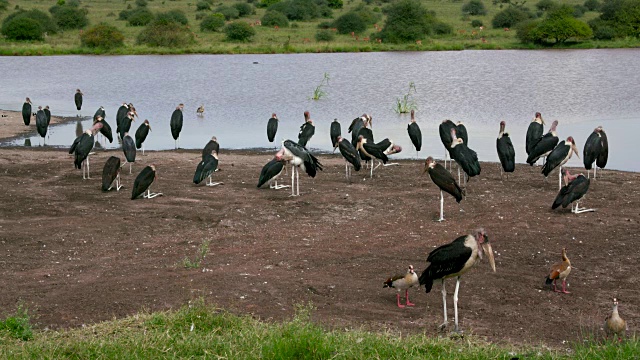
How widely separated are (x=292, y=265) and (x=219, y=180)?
18.2ft

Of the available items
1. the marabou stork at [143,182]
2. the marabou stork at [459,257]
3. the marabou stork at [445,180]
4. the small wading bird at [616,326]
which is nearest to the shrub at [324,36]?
the marabou stork at [143,182]

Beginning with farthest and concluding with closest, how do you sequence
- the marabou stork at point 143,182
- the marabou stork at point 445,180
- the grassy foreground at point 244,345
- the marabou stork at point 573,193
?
the marabou stork at point 143,182
the marabou stork at point 573,193
the marabou stork at point 445,180
the grassy foreground at point 244,345

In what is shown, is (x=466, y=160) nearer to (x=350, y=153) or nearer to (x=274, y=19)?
(x=350, y=153)

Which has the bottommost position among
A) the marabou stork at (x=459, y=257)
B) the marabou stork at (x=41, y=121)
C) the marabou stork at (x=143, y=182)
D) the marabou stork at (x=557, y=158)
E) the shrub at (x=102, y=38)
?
the marabou stork at (x=459, y=257)

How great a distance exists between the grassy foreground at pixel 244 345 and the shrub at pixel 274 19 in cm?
5035

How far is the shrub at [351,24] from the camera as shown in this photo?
5356 cm

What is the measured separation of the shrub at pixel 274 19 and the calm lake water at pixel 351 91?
11.6 metres

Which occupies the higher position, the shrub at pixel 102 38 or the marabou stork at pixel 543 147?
the shrub at pixel 102 38

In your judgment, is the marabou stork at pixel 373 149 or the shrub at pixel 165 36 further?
the shrub at pixel 165 36

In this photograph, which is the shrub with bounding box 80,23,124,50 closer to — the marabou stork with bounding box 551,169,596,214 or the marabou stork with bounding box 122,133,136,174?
the marabou stork with bounding box 122,133,136,174

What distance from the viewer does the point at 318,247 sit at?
11047 millimetres

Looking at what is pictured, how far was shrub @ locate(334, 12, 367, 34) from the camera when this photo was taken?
53.6 m

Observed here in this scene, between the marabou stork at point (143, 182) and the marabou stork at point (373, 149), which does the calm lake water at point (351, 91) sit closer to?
the marabou stork at point (373, 149)

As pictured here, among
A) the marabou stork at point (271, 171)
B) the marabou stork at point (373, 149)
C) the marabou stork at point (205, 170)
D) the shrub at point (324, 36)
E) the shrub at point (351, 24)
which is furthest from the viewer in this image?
the shrub at point (351, 24)
